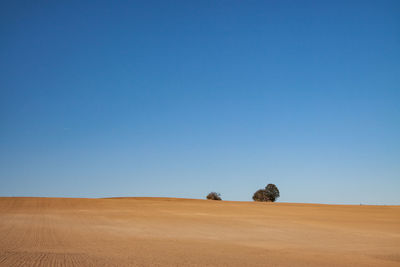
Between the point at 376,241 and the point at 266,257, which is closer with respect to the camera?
the point at 266,257

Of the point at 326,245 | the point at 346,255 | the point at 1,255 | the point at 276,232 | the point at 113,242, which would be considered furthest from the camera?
the point at 276,232

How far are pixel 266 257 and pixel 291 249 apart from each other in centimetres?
300

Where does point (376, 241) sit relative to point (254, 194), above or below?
below

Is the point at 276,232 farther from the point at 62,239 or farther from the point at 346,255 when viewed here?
the point at 62,239

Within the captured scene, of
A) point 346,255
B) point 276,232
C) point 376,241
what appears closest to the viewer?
point 346,255

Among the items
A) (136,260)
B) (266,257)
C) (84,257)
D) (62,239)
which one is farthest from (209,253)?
(62,239)

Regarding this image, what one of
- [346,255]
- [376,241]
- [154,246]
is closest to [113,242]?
[154,246]

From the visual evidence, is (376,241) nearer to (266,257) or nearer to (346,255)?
(346,255)

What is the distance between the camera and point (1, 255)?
37.2 feet

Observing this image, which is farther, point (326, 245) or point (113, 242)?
point (326, 245)

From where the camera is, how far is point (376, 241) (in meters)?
19.7

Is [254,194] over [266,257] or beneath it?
over

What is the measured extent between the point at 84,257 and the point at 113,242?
486 centimetres

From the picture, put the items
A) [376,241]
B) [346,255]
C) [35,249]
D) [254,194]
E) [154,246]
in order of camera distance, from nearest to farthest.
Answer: [35,249] → [346,255] → [154,246] → [376,241] → [254,194]
